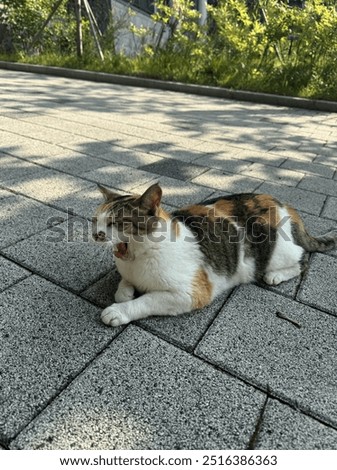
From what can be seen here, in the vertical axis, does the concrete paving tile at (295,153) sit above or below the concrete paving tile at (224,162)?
above

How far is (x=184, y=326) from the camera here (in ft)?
5.87

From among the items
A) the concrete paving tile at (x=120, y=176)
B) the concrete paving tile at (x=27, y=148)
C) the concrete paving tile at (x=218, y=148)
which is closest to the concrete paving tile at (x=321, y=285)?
the concrete paving tile at (x=120, y=176)

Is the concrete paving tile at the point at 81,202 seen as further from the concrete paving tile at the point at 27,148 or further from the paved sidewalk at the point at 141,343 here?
the concrete paving tile at the point at 27,148

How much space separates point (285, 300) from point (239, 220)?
0.58 m

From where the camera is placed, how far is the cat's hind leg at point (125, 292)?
1.86 metres

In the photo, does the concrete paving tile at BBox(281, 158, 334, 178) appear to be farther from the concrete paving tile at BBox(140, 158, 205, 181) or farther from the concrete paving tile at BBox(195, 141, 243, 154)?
the concrete paving tile at BBox(140, 158, 205, 181)

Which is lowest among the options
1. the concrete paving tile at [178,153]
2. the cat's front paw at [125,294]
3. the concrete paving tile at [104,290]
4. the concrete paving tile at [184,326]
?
the concrete paving tile at [184,326]

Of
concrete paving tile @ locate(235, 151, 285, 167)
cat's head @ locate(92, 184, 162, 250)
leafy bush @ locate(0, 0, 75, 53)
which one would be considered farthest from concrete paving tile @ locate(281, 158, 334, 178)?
leafy bush @ locate(0, 0, 75, 53)

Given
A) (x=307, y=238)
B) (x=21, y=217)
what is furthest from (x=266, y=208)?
(x=21, y=217)

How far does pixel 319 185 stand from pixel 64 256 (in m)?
3.05

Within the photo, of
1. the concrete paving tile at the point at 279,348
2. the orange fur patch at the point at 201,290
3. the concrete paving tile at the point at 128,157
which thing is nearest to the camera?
the concrete paving tile at the point at 279,348

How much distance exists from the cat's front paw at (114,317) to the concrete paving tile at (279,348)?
0.41 metres

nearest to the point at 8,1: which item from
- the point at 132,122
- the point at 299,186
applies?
the point at 132,122
